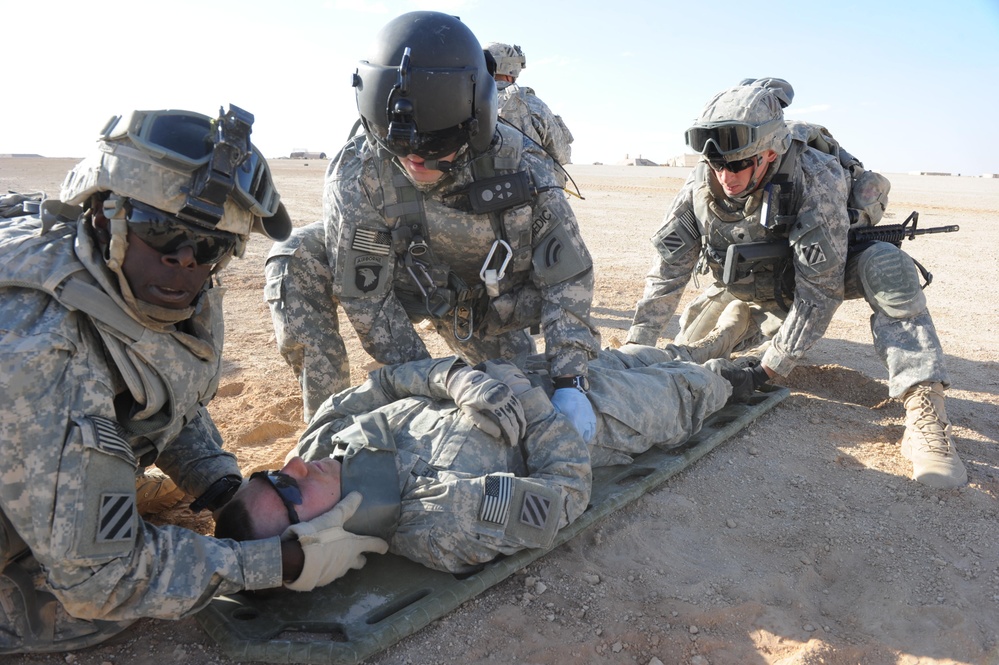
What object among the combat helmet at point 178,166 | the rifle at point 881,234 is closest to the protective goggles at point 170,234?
the combat helmet at point 178,166

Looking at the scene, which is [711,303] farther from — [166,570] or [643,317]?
[166,570]

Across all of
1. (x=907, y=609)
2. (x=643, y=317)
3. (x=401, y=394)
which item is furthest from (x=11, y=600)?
(x=643, y=317)

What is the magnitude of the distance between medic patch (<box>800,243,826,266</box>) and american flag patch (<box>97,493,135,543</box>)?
4.03 metres

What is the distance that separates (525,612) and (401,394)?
3.89 feet

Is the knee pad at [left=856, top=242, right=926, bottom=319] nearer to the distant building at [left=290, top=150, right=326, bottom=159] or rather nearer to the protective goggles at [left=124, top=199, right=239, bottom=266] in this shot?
the protective goggles at [left=124, top=199, right=239, bottom=266]

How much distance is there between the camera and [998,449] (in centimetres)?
464

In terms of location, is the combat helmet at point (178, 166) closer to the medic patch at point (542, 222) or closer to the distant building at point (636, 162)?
the medic patch at point (542, 222)

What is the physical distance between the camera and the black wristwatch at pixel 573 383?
4074 mm

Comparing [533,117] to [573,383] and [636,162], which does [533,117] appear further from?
[636,162]

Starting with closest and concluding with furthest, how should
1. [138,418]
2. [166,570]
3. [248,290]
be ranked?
[166,570]
[138,418]
[248,290]

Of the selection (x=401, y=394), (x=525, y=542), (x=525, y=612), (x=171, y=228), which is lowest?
(x=525, y=612)

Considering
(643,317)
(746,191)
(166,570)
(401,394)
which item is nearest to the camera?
(166,570)

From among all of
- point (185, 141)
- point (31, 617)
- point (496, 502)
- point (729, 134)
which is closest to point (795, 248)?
point (729, 134)

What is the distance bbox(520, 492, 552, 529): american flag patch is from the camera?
10.2ft
